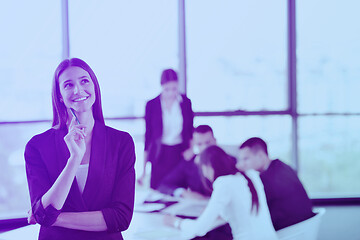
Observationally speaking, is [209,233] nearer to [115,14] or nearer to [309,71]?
[115,14]

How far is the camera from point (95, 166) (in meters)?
0.89

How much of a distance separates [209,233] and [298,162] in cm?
228

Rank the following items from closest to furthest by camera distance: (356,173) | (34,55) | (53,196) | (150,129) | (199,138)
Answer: (53,196) → (34,55) → (199,138) → (150,129) → (356,173)

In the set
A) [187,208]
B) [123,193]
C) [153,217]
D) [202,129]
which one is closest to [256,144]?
[202,129]

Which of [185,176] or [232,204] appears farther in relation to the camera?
[185,176]

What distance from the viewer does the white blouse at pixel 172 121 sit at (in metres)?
2.59

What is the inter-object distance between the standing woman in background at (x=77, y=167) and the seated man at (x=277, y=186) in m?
0.90

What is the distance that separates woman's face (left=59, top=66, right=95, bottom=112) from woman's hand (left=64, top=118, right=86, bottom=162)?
0.16 ft

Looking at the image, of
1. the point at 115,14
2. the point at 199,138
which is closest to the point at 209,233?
the point at 199,138

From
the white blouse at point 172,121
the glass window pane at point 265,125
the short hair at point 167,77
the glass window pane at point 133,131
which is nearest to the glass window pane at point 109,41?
the glass window pane at point 133,131

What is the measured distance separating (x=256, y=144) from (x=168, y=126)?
1059 mm

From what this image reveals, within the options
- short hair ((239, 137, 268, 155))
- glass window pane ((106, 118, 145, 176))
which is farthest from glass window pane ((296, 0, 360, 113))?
glass window pane ((106, 118, 145, 176))

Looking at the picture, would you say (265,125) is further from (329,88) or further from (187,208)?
(187,208)

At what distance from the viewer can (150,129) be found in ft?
8.09
